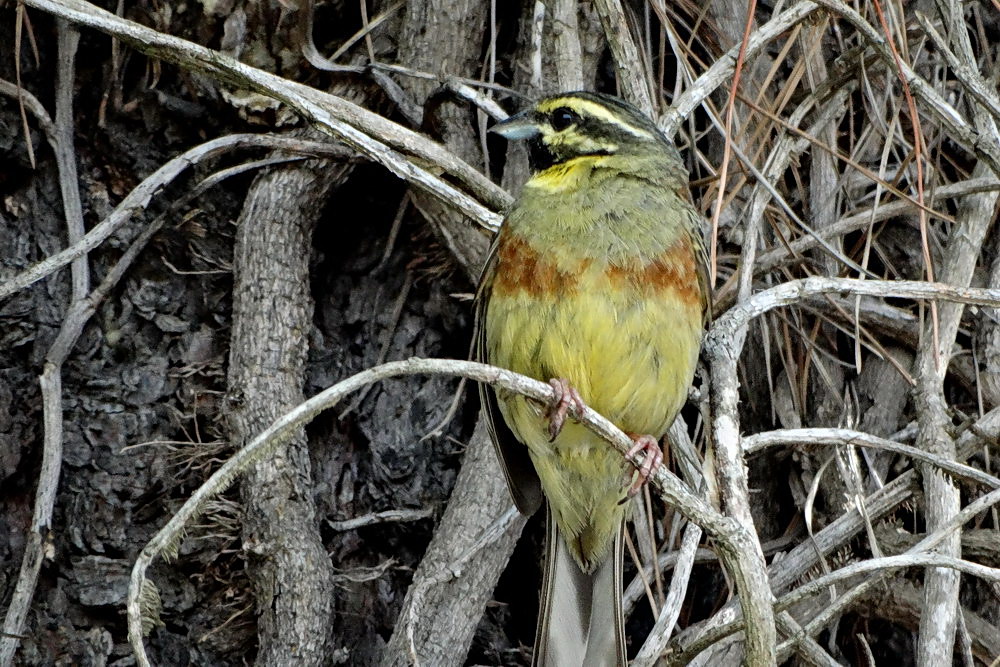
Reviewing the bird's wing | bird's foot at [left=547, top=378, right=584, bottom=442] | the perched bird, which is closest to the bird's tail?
the perched bird

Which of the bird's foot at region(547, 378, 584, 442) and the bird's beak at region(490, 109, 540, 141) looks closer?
the bird's foot at region(547, 378, 584, 442)

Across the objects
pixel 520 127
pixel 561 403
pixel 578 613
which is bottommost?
pixel 578 613

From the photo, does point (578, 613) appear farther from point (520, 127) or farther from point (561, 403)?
point (520, 127)

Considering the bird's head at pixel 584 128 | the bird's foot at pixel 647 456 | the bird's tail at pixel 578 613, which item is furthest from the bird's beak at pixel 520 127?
the bird's tail at pixel 578 613

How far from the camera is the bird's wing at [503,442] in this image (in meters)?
2.89

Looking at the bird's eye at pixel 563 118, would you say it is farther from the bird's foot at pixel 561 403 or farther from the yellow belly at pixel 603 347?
the bird's foot at pixel 561 403

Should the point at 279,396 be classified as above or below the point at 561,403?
below

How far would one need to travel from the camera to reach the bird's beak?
2926mm

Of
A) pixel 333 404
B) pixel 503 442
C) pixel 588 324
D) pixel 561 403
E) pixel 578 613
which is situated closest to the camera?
pixel 333 404

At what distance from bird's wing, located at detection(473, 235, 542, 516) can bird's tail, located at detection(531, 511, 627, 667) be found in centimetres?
14

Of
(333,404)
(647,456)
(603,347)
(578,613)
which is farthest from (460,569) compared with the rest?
(333,404)

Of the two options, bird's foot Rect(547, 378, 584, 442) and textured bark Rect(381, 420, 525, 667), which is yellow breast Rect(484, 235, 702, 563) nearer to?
bird's foot Rect(547, 378, 584, 442)

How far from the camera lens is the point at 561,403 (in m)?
2.53

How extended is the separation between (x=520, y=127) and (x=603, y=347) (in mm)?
643
